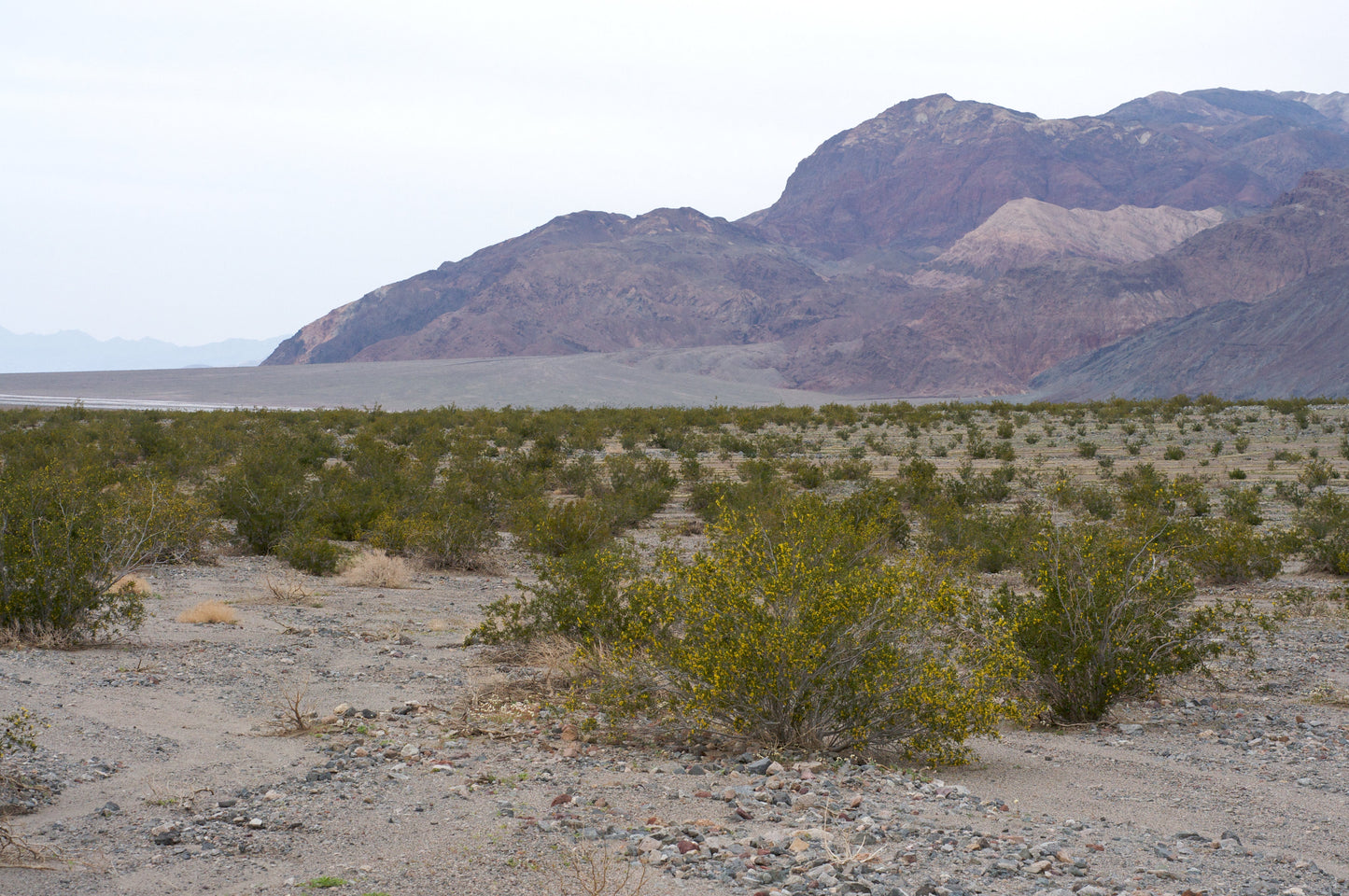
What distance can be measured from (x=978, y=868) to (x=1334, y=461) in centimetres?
3079

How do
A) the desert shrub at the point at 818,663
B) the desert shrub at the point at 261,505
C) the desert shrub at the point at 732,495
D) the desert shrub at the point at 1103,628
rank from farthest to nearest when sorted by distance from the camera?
the desert shrub at the point at 732,495
the desert shrub at the point at 261,505
the desert shrub at the point at 1103,628
the desert shrub at the point at 818,663

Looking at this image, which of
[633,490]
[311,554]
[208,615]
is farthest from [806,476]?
[208,615]

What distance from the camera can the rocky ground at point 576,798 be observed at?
477cm

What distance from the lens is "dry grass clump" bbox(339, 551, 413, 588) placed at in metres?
14.0

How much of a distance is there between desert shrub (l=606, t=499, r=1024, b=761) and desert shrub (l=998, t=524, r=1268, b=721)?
1.26 metres

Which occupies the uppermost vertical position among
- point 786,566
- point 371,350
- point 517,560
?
point 371,350

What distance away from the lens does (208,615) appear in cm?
1059

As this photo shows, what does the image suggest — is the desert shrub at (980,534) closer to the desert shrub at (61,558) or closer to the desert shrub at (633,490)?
the desert shrub at (633,490)

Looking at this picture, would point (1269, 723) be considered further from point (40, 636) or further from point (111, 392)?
point (111, 392)

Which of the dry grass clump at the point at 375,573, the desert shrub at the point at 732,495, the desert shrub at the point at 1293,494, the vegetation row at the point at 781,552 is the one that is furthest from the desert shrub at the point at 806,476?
the dry grass clump at the point at 375,573

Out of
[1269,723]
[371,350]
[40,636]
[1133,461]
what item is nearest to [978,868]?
[1269,723]

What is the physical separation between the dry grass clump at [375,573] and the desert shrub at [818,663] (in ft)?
25.6

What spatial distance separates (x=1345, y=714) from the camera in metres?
7.96

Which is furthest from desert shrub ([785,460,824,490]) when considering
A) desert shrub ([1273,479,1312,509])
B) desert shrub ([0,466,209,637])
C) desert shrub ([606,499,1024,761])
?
desert shrub ([606,499,1024,761])
